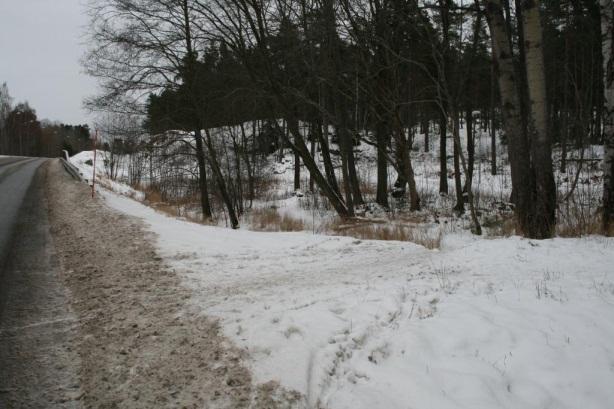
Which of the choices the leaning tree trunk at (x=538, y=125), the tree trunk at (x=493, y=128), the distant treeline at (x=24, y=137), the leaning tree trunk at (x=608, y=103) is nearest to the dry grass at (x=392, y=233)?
the leaning tree trunk at (x=538, y=125)

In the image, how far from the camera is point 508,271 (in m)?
5.10

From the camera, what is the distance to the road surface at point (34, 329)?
10.0 ft

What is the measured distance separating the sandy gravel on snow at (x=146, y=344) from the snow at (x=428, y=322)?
0.66 ft

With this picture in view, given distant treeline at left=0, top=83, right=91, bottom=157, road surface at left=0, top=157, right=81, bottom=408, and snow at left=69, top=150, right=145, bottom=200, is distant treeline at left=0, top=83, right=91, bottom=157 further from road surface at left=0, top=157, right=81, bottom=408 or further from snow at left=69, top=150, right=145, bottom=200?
road surface at left=0, top=157, right=81, bottom=408

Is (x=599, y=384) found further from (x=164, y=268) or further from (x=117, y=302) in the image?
(x=164, y=268)

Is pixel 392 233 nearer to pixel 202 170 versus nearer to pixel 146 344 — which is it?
pixel 146 344

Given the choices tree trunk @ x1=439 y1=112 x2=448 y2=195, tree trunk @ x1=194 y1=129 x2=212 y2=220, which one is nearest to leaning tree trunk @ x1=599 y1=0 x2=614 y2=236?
tree trunk @ x1=439 y1=112 x2=448 y2=195

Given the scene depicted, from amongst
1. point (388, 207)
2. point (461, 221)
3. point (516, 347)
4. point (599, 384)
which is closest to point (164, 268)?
point (516, 347)

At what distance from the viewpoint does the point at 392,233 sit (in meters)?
8.88

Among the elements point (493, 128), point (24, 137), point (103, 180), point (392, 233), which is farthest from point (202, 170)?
point (24, 137)

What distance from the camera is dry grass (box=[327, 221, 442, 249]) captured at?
25.6ft

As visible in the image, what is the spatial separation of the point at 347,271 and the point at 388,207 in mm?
11682

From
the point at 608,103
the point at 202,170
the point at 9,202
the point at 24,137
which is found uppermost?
the point at 24,137

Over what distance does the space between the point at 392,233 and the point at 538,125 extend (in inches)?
133
